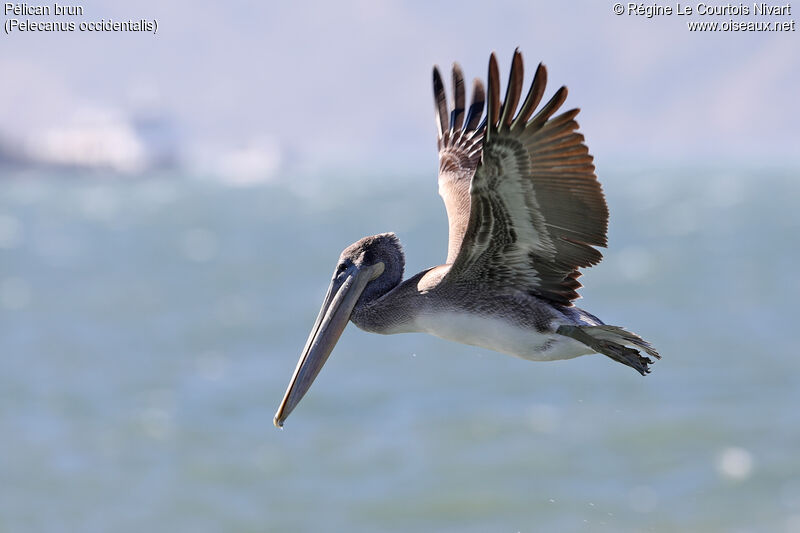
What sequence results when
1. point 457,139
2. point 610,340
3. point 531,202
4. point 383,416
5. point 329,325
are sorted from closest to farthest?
point 531,202, point 610,340, point 329,325, point 457,139, point 383,416

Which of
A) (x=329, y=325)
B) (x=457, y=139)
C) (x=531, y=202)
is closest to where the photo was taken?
(x=531, y=202)

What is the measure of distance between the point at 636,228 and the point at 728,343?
45.1 m

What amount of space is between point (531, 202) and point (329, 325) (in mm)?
1483

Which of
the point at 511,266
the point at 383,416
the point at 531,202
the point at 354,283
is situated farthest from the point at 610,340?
the point at 383,416

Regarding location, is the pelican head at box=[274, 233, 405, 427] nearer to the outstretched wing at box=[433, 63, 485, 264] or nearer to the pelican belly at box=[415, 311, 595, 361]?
the pelican belly at box=[415, 311, 595, 361]

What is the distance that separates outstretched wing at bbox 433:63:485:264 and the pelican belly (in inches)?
48.9

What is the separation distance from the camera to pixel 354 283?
675 centimetres

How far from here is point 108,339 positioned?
48125mm

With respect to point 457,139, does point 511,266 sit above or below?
below

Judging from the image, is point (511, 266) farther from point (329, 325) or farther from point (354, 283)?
point (329, 325)

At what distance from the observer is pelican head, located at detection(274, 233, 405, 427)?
667 centimetres

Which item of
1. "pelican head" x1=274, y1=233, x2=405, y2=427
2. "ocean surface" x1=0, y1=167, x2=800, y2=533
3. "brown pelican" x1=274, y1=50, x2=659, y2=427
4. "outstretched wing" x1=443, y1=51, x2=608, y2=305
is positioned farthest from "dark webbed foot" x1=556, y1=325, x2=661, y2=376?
"ocean surface" x1=0, y1=167, x2=800, y2=533

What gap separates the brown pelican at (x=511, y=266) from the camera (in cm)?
572

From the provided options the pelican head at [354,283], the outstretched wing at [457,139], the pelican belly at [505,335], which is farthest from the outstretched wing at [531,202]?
the outstretched wing at [457,139]
